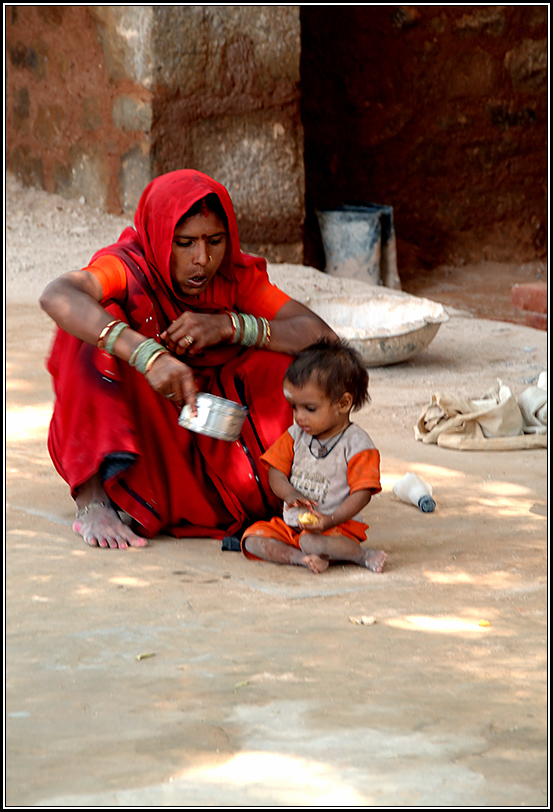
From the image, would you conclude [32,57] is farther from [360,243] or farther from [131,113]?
[360,243]

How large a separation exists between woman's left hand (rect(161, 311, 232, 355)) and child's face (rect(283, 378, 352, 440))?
300mm

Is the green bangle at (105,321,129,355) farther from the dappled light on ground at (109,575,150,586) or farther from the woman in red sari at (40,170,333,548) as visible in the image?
the dappled light on ground at (109,575,150,586)

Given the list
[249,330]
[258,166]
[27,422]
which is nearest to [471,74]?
[258,166]

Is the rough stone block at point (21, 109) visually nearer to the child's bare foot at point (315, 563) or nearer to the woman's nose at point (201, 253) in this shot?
the woman's nose at point (201, 253)

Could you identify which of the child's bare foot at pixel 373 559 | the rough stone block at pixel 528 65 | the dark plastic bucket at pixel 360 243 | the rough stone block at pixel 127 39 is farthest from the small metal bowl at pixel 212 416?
the rough stone block at pixel 528 65

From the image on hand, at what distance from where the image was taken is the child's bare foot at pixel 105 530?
251 centimetres

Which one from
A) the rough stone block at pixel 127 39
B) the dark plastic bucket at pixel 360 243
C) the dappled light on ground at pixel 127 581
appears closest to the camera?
the dappled light on ground at pixel 127 581

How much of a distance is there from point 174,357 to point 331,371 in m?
0.43

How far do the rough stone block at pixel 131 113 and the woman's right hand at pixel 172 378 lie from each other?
4.17 meters

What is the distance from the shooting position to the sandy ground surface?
1.41 m

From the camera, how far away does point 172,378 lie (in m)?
2.32

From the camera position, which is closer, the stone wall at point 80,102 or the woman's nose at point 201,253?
the woman's nose at point 201,253

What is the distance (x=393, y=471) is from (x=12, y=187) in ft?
16.3

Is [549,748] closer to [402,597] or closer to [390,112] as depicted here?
[402,597]
